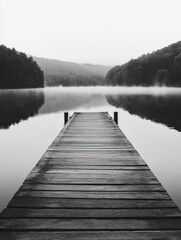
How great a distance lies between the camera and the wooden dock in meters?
3.19

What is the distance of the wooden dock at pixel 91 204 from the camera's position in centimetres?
319

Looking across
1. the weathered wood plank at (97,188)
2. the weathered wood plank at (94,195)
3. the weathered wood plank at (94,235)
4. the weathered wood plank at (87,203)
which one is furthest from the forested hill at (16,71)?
the weathered wood plank at (94,235)

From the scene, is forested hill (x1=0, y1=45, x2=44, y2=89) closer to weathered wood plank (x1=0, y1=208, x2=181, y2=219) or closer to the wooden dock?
the wooden dock

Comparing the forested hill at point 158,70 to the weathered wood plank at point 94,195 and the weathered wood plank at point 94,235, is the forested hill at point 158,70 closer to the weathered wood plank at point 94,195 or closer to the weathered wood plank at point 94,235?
the weathered wood plank at point 94,195

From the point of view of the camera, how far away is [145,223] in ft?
11.1

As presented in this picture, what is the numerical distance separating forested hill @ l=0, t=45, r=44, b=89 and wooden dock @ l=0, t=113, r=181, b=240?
281ft

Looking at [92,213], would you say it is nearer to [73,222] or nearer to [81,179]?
[73,222]

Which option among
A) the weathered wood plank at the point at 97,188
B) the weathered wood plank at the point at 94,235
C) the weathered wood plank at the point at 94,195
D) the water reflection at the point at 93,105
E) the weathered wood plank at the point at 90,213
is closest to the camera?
the weathered wood plank at the point at 94,235

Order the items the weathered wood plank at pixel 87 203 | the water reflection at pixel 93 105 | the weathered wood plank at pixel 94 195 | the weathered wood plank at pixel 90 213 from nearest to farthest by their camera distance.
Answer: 1. the weathered wood plank at pixel 90 213
2. the weathered wood plank at pixel 87 203
3. the weathered wood plank at pixel 94 195
4. the water reflection at pixel 93 105

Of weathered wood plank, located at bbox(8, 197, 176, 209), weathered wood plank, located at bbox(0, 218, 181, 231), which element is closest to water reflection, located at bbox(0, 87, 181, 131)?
weathered wood plank, located at bbox(8, 197, 176, 209)

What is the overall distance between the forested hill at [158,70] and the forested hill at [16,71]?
44.6 metres

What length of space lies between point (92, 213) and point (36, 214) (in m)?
0.67

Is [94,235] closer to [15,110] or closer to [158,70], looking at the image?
[15,110]

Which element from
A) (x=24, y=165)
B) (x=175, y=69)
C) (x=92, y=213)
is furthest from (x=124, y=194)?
(x=175, y=69)
